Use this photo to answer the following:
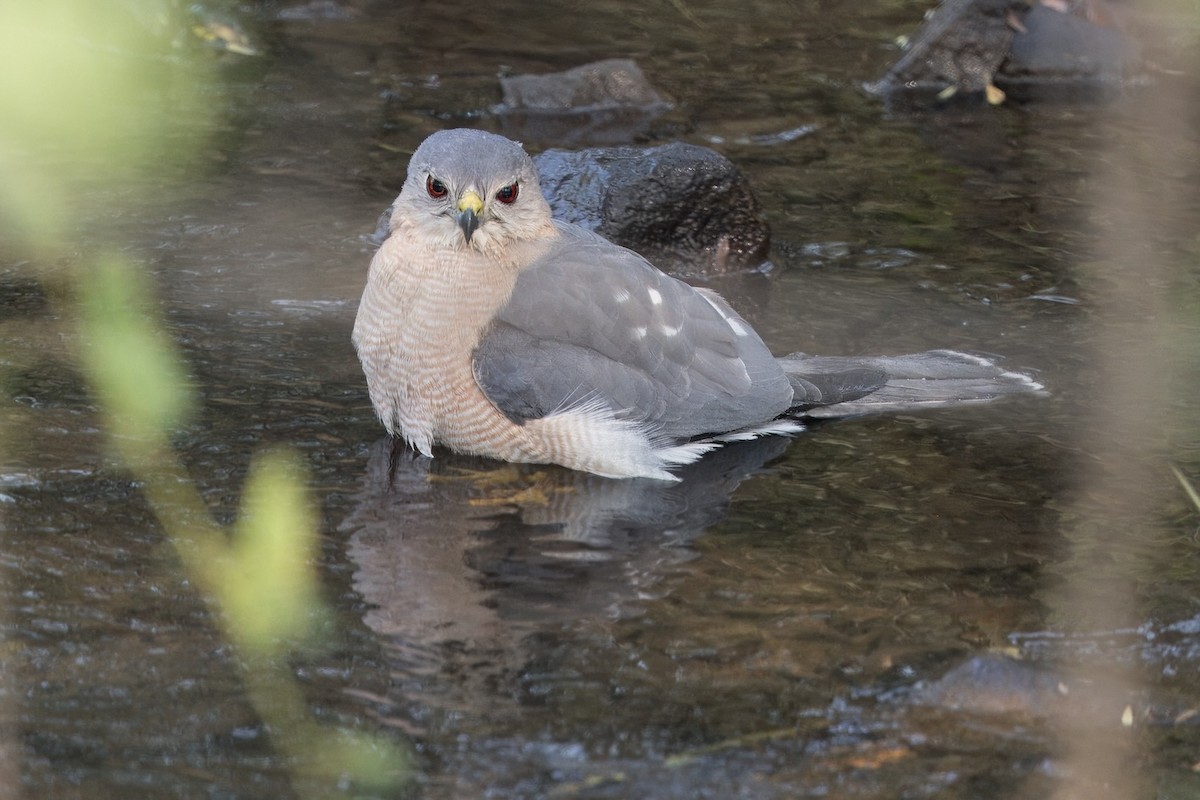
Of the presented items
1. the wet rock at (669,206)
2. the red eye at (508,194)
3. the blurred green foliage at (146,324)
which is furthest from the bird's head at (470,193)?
the wet rock at (669,206)

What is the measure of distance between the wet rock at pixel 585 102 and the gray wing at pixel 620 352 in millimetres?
3752

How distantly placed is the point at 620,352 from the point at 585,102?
14.8 feet

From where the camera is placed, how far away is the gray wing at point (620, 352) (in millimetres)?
5156

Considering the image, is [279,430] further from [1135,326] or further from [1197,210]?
[1197,210]

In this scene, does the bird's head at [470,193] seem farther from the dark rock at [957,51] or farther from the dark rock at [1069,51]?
the dark rock at [1069,51]

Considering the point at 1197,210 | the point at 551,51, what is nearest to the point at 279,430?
the point at 1197,210

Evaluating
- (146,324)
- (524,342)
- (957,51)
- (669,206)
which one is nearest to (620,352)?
(524,342)

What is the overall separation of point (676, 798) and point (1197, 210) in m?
5.45

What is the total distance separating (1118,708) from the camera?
3873 mm

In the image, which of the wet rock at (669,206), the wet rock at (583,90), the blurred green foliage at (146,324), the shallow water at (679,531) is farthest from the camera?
the wet rock at (583,90)

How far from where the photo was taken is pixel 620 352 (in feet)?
17.4

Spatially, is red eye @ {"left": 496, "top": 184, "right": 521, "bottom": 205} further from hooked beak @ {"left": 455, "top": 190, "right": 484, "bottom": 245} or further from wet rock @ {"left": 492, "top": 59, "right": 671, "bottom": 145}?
wet rock @ {"left": 492, "top": 59, "right": 671, "bottom": 145}

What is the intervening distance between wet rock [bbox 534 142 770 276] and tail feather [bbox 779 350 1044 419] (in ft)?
5.23

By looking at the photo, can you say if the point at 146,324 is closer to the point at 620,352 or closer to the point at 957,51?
the point at 620,352
